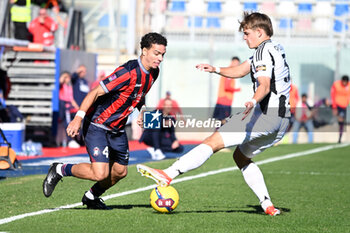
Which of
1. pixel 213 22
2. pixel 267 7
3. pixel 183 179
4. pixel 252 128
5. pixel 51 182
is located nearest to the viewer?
pixel 252 128

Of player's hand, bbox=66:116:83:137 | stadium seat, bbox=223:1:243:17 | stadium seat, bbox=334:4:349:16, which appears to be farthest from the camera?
stadium seat, bbox=223:1:243:17

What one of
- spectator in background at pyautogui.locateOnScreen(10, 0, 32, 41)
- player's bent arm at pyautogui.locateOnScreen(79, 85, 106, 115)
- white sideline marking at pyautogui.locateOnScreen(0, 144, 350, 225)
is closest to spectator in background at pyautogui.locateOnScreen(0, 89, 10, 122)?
spectator in background at pyautogui.locateOnScreen(10, 0, 32, 41)

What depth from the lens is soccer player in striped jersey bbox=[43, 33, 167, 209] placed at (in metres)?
7.89

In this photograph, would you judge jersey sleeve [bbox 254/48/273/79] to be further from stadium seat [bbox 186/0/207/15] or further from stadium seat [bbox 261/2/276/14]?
stadium seat [bbox 186/0/207/15]

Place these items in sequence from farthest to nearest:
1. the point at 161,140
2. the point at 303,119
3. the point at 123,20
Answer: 1. the point at 303,119
2. the point at 123,20
3. the point at 161,140

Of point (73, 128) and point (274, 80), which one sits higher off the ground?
point (274, 80)

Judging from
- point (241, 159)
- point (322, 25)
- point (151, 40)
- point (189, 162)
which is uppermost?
point (151, 40)

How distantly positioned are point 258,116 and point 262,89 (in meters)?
0.43

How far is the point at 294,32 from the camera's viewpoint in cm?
2906

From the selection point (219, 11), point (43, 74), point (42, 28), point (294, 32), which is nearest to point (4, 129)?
point (43, 74)

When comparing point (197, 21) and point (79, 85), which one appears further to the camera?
point (197, 21)

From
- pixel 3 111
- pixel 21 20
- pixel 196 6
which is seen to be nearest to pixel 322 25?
pixel 196 6

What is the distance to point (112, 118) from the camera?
804cm

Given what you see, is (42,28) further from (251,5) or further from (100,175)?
(251,5)
